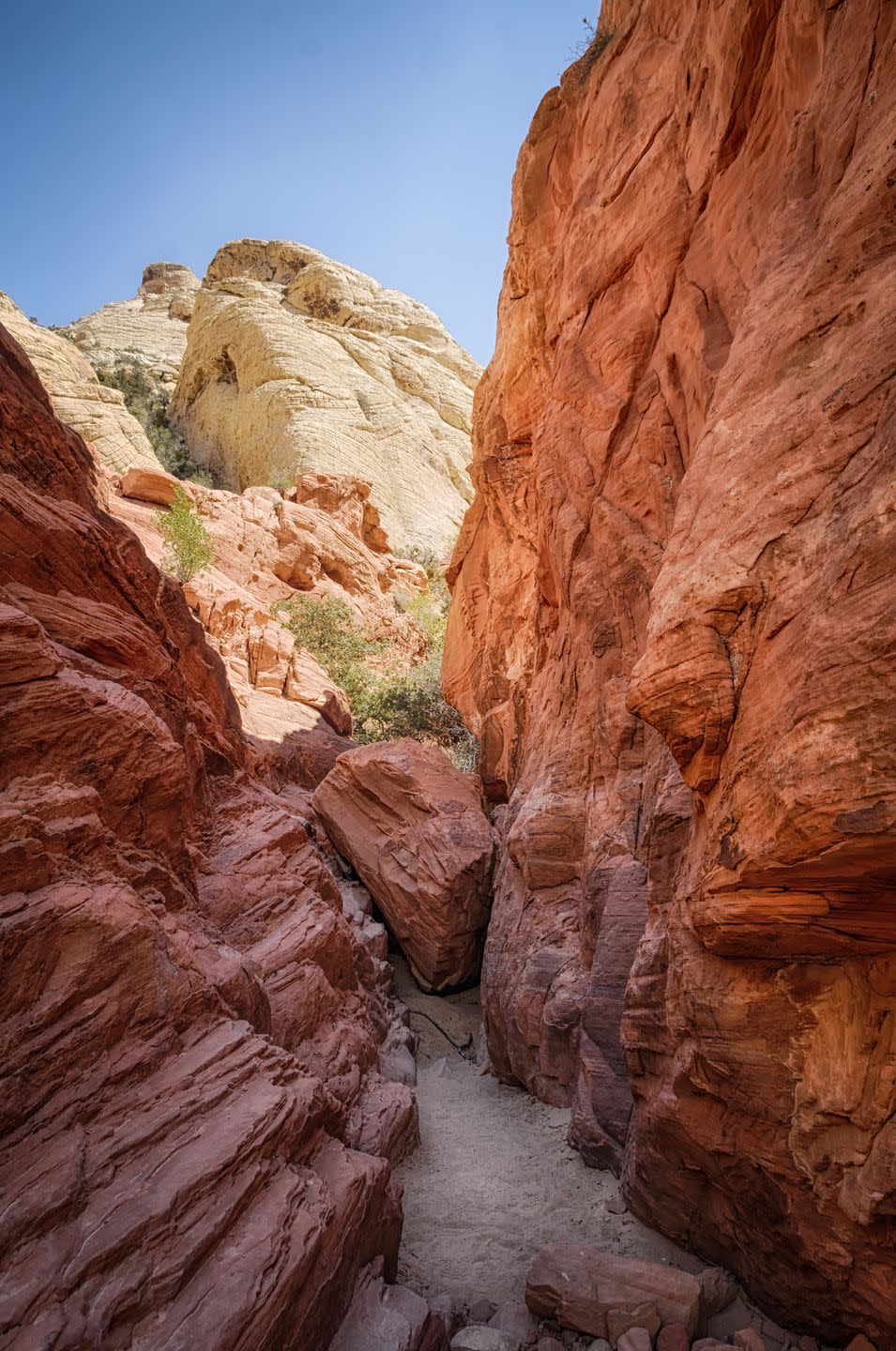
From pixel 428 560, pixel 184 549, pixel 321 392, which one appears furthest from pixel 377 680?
pixel 321 392

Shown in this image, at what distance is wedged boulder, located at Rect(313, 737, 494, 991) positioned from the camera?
1232 centimetres

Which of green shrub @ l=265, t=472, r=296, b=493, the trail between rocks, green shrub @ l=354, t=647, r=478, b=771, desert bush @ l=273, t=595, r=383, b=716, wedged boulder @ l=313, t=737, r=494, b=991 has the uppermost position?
green shrub @ l=265, t=472, r=296, b=493

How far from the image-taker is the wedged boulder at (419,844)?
1232cm

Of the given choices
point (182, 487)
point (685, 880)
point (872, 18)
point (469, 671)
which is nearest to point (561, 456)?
point (872, 18)

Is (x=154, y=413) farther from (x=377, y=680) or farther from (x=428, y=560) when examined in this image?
(x=377, y=680)

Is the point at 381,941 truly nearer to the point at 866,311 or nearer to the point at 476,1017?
the point at 476,1017

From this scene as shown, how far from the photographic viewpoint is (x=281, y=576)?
90.5 ft

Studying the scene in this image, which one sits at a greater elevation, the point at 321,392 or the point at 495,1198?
the point at 321,392

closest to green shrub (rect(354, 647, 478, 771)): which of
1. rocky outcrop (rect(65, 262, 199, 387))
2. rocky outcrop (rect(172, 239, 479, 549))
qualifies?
rocky outcrop (rect(172, 239, 479, 549))

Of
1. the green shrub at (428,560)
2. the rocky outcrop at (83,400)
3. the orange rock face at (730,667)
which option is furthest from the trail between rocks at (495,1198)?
the rocky outcrop at (83,400)

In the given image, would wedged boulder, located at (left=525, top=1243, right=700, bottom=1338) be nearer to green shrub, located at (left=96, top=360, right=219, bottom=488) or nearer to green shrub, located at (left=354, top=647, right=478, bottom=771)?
green shrub, located at (left=354, top=647, right=478, bottom=771)

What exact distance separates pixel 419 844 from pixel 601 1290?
840cm

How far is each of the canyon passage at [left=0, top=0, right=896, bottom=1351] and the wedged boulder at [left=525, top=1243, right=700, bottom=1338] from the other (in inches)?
1.2

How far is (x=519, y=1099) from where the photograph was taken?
8.99 m
